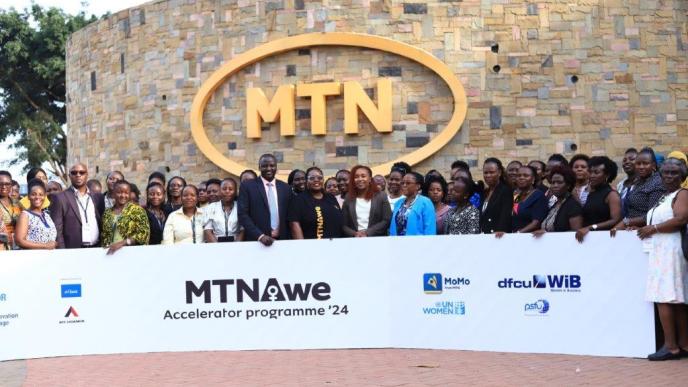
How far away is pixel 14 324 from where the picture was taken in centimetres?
983

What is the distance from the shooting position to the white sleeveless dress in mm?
8641

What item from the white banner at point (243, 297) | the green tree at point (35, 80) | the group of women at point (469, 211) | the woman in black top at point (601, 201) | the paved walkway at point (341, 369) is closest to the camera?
the paved walkway at point (341, 369)

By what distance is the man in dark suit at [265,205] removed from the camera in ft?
34.5

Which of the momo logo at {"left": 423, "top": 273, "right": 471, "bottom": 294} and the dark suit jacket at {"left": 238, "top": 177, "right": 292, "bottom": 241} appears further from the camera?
the dark suit jacket at {"left": 238, "top": 177, "right": 292, "bottom": 241}

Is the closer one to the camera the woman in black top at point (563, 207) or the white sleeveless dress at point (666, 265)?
the white sleeveless dress at point (666, 265)

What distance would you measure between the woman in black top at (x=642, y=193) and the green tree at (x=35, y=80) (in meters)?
28.3

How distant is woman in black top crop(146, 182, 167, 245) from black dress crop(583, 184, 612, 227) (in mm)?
4264

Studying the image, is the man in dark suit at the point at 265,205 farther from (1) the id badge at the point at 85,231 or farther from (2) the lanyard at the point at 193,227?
(1) the id badge at the point at 85,231

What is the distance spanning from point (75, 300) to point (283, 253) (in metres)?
1.99

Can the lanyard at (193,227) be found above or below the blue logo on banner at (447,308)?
above

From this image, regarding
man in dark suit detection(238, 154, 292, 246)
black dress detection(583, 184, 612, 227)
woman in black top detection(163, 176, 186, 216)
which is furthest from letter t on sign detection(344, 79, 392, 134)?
black dress detection(583, 184, 612, 227)

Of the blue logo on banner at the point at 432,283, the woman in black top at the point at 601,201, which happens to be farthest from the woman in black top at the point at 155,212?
the woman in black top at the point at 601,201

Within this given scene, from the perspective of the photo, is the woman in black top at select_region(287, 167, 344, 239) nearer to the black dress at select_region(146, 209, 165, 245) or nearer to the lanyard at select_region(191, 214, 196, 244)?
the lanyard at select_region(191, 214, 196, 244)

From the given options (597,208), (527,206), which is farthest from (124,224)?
(597,208)
